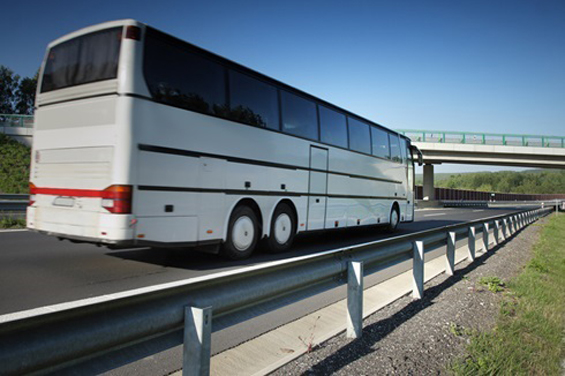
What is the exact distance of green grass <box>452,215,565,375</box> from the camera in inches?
125

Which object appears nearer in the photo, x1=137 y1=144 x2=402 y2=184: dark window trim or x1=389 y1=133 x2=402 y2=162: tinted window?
x1=137 y1=144 x2=402 y2=184: dark window trim

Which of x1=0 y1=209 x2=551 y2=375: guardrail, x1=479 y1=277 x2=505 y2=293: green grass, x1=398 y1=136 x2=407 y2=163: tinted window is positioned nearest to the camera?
x1=0 y1=209 x2=551 y2=375: guardrail

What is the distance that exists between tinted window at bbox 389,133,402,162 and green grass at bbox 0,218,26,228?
1205 centimetres

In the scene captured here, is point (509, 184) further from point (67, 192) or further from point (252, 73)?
point (67, 192)

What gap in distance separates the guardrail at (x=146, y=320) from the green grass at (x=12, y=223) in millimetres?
11032

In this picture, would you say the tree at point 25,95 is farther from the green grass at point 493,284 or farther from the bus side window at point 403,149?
the green grass at point 493,284

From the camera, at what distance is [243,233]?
26.2ft

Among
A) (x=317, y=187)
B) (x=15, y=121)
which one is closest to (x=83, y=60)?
(x=317, y=187)

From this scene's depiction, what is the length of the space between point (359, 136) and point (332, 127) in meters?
1.72

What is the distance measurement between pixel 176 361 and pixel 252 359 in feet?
2.03

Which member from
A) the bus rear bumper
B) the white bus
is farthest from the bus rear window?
the bus rear bumper

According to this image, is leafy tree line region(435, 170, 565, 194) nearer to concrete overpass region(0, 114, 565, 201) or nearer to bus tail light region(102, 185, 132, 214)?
concrete overpass region(0, 114, 565, 201)

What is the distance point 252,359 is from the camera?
3352mm

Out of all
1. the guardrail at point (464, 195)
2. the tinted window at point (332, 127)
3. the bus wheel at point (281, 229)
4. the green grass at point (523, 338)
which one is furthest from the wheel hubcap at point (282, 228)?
the guardrail at point (464, 195)
